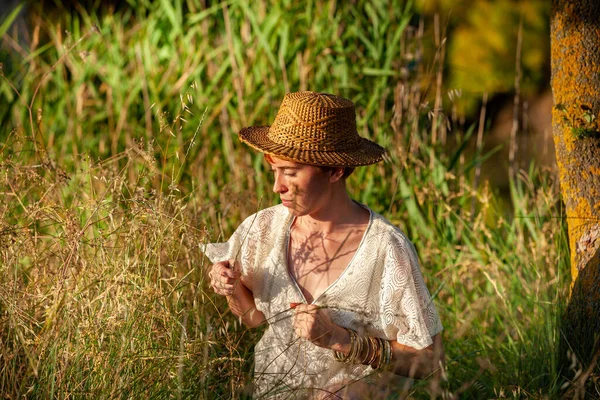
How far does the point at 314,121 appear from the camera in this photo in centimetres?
269

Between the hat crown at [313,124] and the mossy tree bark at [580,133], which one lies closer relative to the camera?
the hat crown at [313,124]

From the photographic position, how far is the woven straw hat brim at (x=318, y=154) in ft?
8.57

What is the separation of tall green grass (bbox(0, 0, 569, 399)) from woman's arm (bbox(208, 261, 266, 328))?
7cm

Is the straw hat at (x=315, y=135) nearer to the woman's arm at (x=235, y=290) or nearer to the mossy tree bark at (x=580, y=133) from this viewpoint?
the woman's arm at (x=235, y=290)

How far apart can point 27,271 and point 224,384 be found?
43.2 inches

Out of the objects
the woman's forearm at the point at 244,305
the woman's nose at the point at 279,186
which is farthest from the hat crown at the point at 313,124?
Answer: the woman's forearm at the point at 244,305

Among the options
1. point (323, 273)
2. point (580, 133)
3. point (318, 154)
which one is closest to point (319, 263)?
point (323, 273)

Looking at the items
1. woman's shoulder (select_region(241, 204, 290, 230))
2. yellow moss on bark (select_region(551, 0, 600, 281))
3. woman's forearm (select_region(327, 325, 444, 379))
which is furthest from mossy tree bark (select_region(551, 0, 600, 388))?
woman's shoulder (select_region(241, 204, 290, 230))

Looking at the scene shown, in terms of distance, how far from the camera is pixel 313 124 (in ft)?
8.80

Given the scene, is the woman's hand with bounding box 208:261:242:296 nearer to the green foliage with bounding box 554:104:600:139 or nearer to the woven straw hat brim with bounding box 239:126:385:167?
the woven straw hat brim with bounding box 239:126:385:167

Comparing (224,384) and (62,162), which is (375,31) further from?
(224,384)

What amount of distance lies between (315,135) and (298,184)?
0.17 metres

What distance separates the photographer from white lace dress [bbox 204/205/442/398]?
2.71 metres

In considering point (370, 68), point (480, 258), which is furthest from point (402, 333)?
point (370, 68)
